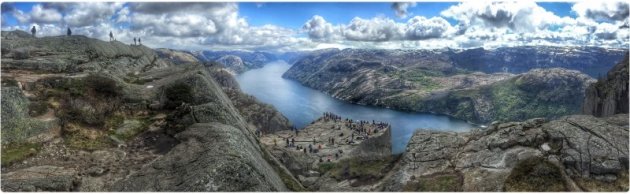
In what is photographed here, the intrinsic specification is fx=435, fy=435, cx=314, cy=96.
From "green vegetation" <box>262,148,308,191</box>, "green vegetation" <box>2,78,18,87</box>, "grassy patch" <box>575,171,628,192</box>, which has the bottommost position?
"green vegetation" <box>262,148,308,191</box>

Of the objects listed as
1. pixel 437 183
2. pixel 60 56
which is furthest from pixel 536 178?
pixel 60 56

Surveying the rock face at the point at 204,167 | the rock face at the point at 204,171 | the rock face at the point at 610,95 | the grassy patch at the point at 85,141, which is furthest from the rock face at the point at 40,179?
the rock face at the point at 610,95

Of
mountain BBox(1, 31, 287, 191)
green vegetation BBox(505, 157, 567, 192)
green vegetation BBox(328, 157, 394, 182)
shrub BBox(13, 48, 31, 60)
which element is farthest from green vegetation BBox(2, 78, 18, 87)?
green vegetation BBox(505, 157, 567, 192)

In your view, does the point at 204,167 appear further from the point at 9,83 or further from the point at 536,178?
the point at 9,83

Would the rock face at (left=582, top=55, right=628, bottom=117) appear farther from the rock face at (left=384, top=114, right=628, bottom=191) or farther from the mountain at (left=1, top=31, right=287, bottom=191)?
the mountain at (left=1, top=31, right=287, bottom=191)

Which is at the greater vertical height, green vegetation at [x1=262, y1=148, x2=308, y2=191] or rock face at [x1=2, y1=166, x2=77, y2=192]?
rock face at [x1=2, y1=166, x2=77, y2=192]

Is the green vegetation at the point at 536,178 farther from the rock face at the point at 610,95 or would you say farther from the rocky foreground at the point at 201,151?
the rock face at the point at 610,95

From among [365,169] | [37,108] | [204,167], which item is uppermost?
[37,108]
